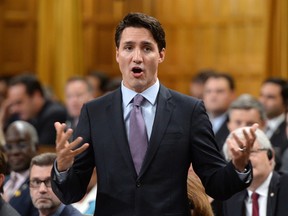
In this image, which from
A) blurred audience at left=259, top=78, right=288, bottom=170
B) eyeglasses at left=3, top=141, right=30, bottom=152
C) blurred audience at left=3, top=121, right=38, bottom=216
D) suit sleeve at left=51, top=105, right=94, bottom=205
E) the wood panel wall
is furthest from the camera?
the wood panel wall

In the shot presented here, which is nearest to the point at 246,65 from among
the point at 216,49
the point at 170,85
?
the point at 216,49

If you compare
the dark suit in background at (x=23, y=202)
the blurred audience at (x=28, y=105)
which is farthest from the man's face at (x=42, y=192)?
the blurred audience at (x=28, y=105)

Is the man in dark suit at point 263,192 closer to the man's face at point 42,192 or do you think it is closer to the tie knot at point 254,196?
the tie knot at point 254,196

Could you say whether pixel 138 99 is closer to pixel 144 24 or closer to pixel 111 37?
pixel 144 24

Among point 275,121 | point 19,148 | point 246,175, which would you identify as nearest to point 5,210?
point 246,175

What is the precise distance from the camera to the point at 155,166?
2789 mm

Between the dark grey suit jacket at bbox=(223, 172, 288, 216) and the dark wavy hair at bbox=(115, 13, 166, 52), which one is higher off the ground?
the dark wavy hair at bbox=(115, 13, 166, 52)

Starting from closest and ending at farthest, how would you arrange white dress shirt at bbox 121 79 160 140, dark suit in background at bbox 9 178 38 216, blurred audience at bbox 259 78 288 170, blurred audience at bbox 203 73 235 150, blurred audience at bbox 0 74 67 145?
white dress shirt at bbox 121 79 160 140 → dark suit in background at bbox 9 178 38 216 → blurred audience at bbox 259 78 288 170 → blurred audience at bbox 203 73 235 150 → blurred audience at bbox 0 74 67 145

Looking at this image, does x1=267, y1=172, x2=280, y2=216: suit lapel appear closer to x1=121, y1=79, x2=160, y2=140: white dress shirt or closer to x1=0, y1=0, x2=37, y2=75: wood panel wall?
x1=121, y1=79, x2=160, y2=140: white dress shirt

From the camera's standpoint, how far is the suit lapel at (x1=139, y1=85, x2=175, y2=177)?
279 centimetres

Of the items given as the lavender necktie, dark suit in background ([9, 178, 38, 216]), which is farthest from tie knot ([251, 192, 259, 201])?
the lavender necktie

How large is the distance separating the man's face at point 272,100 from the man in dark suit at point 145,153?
4566 mm

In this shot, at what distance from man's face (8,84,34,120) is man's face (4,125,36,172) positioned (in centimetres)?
233

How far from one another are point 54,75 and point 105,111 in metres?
6.90
